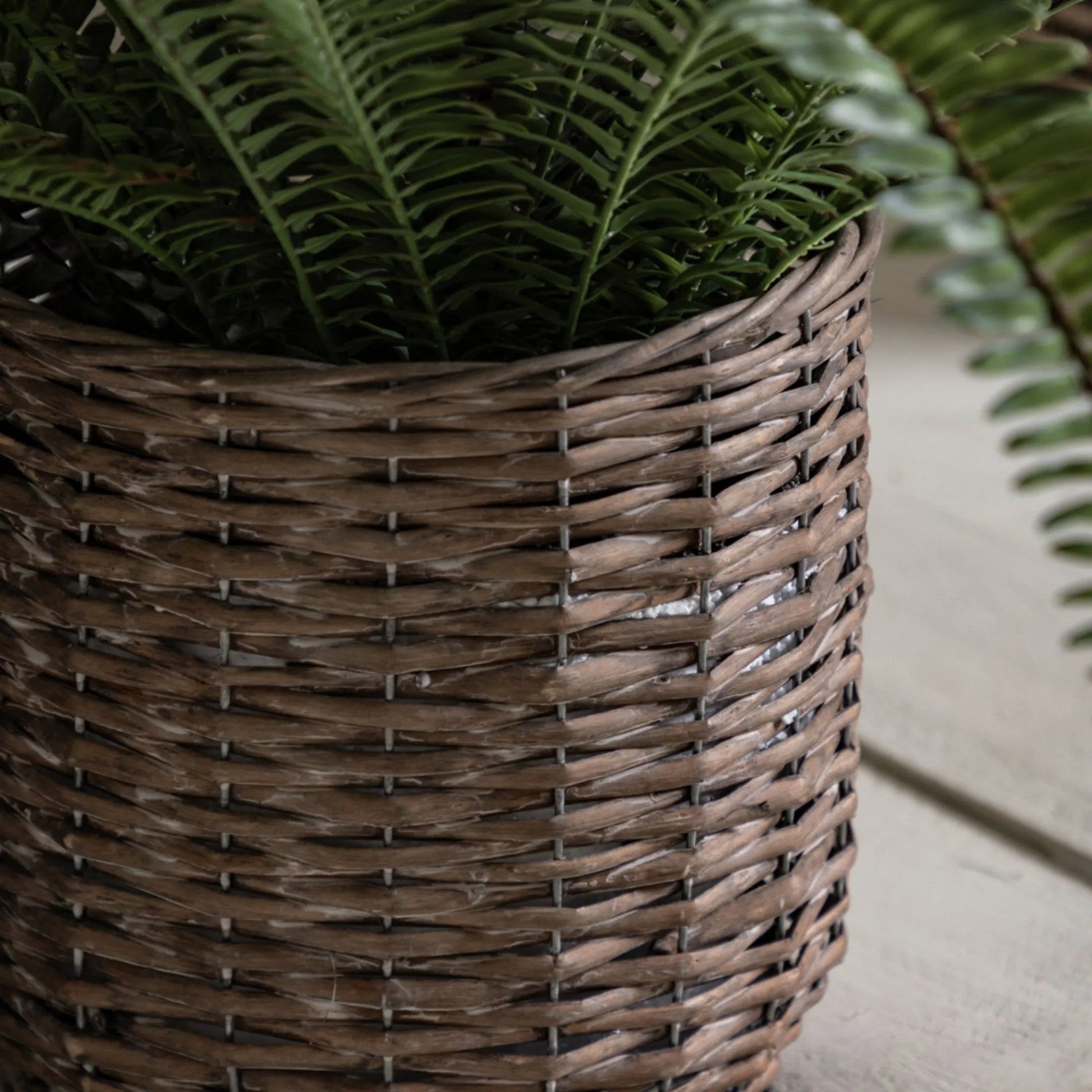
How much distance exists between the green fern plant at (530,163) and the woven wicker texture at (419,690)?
0.04 m

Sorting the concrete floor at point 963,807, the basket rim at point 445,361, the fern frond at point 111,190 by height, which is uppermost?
the fern frond at point 111,190

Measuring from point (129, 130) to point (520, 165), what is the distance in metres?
0.12

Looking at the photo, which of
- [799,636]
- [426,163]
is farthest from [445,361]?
[799,636]

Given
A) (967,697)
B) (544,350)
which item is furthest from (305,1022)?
(967,697)

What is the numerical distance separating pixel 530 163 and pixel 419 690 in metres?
0.16

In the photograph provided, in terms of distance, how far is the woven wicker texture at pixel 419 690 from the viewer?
436 millimetres

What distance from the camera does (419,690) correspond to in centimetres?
45

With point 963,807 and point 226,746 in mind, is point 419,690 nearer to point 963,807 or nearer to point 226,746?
point 226,746

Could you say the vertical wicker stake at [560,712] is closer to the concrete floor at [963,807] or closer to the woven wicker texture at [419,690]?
the woven wicker texture at [419,690]

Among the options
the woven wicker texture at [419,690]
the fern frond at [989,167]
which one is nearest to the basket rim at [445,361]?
the woven wicker texture at [419,690]

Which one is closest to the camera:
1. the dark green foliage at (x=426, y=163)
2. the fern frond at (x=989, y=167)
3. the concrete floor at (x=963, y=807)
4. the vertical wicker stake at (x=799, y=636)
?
the fern frond at (x=989, y=167)

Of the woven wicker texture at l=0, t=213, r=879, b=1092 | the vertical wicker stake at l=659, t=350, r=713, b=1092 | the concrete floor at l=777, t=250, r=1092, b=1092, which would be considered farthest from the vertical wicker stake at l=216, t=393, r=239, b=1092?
the concrete floor at l=777, t=250, r=1092, b=1092

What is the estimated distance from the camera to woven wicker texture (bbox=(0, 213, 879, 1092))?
0.44 meters

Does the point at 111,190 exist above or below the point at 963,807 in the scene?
above
